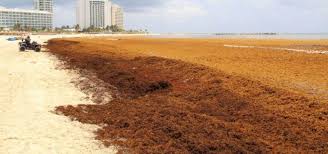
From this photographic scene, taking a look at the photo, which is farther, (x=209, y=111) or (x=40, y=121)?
(x=209, y=111)

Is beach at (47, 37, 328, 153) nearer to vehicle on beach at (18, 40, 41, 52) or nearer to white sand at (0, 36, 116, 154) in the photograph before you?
white sand at (0, 36, 116, 154)

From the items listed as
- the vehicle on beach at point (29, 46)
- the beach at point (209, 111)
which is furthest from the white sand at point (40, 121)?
the vehicle on beach at point (29, 46)

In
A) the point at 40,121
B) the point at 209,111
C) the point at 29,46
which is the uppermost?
the point at 29,46

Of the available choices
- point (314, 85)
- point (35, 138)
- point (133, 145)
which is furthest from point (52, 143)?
point (314, 85)

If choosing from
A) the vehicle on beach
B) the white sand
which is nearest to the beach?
the white sand

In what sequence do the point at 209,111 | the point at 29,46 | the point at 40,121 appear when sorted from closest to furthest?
the point at 40,121 < the point at 209,111 < the point at 29,46

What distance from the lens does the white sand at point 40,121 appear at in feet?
31.2

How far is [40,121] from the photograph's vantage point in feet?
38.8

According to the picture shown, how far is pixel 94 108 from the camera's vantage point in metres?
13.9

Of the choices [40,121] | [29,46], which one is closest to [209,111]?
[40,121]

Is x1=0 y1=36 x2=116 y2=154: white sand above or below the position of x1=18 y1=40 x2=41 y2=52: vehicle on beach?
below

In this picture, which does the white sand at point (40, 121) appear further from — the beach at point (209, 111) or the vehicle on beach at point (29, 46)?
the vehicle on beach at point (29, 46)

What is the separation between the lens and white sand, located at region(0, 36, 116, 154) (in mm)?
9500

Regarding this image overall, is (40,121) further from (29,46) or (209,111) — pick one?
(29,46)
